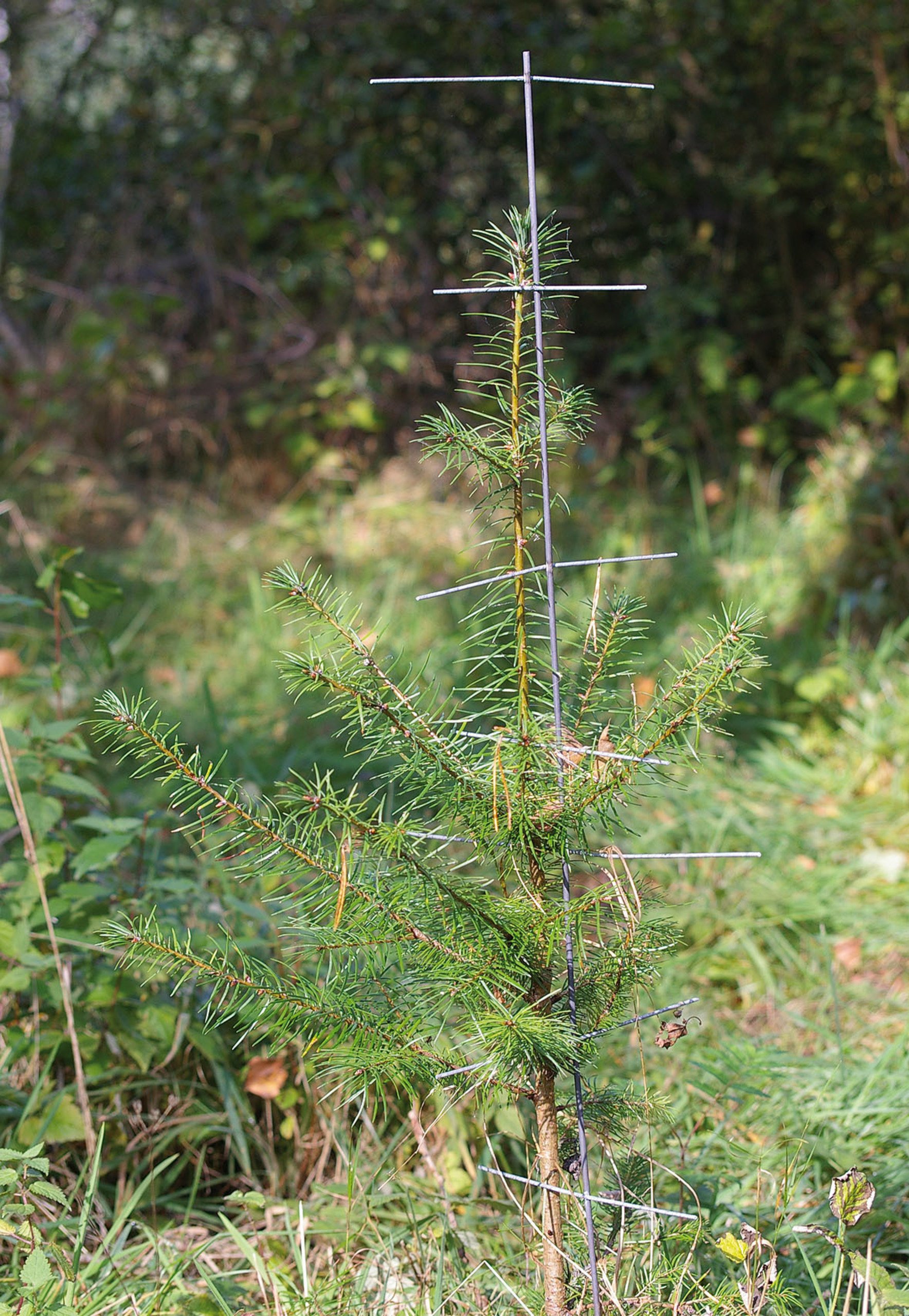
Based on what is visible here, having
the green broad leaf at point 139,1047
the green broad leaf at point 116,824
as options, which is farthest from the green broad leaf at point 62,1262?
the green broad leaf at point 116,824

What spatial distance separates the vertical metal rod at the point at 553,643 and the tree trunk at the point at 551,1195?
29 millimetres

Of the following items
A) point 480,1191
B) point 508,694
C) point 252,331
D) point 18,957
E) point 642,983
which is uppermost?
point 252,331

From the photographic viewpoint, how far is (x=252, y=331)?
4898 mm

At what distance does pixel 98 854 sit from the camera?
164 cm

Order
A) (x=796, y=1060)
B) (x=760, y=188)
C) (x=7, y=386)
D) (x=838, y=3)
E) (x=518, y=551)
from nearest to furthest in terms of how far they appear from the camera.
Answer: (x=518, y=551) < (x=796, y=1060) < (x=838, y=3) < (x=760, y=188) < (x=7, y=386)

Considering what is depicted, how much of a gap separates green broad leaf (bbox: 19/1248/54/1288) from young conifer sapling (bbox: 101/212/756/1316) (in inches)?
13.1

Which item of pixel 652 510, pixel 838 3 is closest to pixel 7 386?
pixel 652 510

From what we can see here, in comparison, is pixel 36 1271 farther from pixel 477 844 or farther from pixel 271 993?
pixel 477 844

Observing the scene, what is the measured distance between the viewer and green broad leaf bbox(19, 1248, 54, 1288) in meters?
1.21

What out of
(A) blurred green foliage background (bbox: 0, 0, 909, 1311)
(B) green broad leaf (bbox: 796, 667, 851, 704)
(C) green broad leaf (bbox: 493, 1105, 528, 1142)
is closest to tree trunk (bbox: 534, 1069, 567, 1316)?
(C) green broad leaf (bbox: 493, 1105, 528, 1142)

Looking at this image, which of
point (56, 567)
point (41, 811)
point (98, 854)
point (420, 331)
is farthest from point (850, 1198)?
point (420, 331)

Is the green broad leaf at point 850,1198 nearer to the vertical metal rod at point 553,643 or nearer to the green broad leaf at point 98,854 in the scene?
the vertical metal rod at point 553,643

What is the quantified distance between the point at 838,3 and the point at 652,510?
1952 millimetres

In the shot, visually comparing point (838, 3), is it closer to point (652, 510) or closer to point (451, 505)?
point (652, 510)
